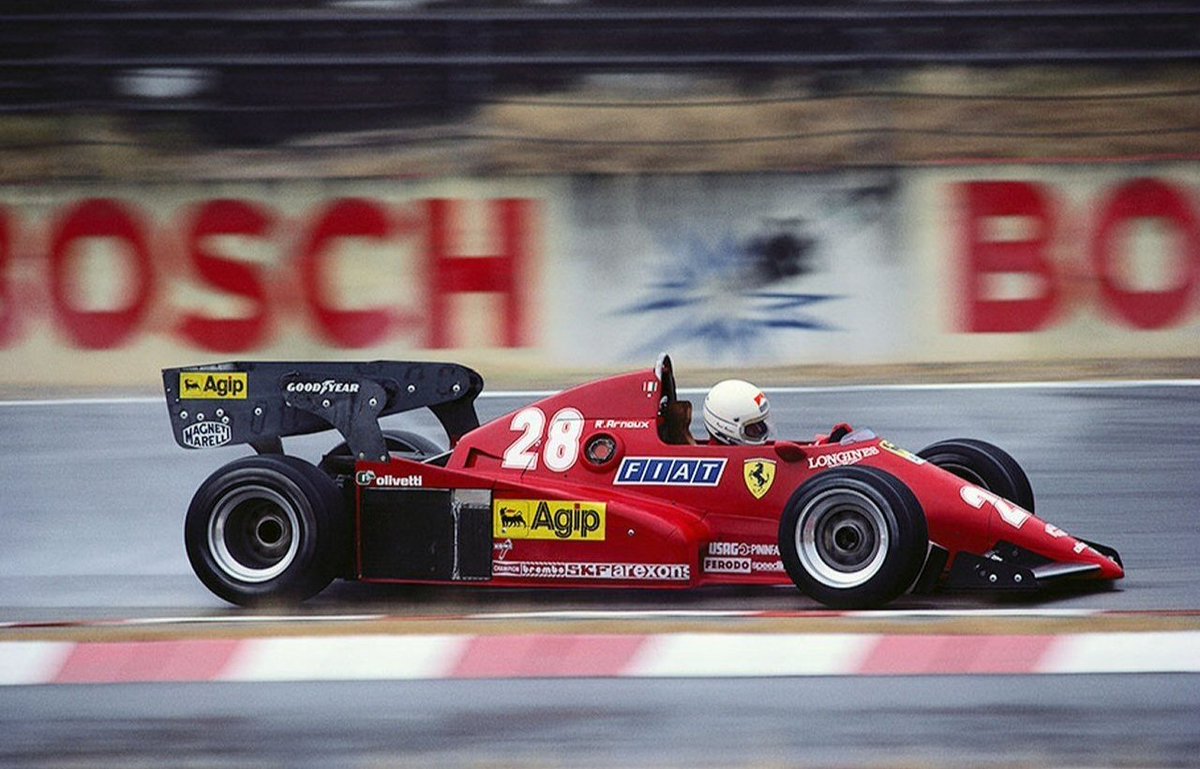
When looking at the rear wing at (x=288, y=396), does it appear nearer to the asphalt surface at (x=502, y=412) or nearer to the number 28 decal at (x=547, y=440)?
the number 28 decal at (x=547, y=440)

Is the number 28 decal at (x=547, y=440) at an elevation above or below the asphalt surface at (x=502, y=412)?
above

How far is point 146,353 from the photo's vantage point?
1365cm

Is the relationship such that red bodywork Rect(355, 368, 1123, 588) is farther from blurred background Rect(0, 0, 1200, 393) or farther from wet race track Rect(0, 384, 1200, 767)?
blurred background Rect(0, 0, 1200, 393)

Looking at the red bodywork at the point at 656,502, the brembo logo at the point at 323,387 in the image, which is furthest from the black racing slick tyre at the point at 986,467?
the brembo logo at the point at 323,387

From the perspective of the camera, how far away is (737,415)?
7.43 m

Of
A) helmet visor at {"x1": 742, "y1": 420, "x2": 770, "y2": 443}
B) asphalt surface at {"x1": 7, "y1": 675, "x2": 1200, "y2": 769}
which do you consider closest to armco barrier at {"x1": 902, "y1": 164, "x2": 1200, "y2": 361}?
helmet visor at {"x1": 742, "y1": 420, "x2": 770, "y2": 443}

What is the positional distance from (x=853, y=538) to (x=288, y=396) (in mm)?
2515

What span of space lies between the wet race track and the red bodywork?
18 centimetres

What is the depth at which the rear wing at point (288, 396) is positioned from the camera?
7.66 meters

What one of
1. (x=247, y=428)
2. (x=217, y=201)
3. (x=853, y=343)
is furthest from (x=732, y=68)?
(x=247, y=428)

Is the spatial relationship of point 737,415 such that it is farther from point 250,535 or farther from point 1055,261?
point 1055,261

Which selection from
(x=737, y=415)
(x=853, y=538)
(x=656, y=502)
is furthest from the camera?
(x=737, y=415)

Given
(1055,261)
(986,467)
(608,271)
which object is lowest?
(986,467)

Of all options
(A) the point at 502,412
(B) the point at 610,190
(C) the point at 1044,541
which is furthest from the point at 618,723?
(B) the point at 610,190
